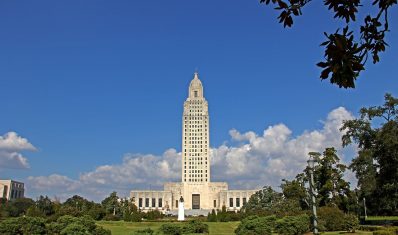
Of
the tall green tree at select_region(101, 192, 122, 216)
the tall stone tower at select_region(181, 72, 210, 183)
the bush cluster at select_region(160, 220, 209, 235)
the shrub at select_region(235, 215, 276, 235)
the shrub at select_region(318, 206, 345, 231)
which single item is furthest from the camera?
the tall stone tower at select_region(181, 72, 210, 183)

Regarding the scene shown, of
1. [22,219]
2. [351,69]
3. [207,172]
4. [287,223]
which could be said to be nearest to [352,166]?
[287,223]

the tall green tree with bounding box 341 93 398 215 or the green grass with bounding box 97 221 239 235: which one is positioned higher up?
the tall green tree with bounding box 341 93 398 215

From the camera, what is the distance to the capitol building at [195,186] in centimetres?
12181

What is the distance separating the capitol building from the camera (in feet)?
400

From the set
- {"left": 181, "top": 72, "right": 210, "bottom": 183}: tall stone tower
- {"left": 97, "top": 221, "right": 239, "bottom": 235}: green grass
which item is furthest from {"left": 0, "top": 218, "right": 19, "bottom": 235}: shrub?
{"left": 181, "top": 72, "right": 210, "bottom": 183}: tall stone tower

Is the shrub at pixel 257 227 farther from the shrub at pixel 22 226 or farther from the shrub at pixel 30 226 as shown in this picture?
the shrub at pixel 22 226

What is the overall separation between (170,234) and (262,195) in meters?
51.4

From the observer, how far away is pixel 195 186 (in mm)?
121688

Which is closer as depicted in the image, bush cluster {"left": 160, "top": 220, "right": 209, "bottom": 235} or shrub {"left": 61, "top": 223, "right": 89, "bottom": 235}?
shrub {"left": 61, "top": 223, "right": 89, "bottom": 235}

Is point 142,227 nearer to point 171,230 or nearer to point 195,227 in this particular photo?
point 195,227

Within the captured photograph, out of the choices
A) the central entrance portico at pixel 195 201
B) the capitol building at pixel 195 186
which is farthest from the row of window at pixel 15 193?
the central entrance portico at pixel 195 201

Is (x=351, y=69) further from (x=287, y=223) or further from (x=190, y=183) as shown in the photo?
Result: (x=190, y=183)

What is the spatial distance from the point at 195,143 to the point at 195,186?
41.2 ft

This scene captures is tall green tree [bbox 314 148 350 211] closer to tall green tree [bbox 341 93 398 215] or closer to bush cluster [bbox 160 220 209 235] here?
tall green tree [bbox 341 93 398 215]
